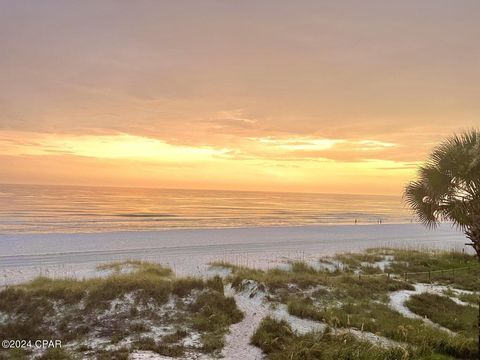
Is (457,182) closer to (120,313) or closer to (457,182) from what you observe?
(457,182)

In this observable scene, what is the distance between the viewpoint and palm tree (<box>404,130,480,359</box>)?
38.0 feet

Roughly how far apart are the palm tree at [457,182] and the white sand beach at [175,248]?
11041 mm

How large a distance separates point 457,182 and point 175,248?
21.0 meters

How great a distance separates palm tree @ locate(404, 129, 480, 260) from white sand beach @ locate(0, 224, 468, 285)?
36.2ft

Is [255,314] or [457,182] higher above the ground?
[457,182]

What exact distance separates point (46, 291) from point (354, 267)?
50.0 feet

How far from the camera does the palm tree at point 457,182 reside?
456 inches

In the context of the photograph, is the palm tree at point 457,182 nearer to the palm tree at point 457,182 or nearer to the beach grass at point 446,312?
the palm tree at point 457,182

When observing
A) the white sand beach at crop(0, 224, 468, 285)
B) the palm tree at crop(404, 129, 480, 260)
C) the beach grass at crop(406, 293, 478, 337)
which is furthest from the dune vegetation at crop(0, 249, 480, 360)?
the white sand beach at crop(0, 224, 468, 285)

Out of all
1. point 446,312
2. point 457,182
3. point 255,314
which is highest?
point 457,182

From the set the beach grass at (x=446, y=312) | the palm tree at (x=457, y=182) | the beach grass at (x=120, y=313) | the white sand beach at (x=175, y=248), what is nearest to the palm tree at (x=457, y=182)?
the palm tree at (x=457, y=182)

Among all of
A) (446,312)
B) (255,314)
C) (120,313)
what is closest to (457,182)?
(446,312)

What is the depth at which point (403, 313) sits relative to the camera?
13180 mm

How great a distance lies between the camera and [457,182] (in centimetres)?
1216
